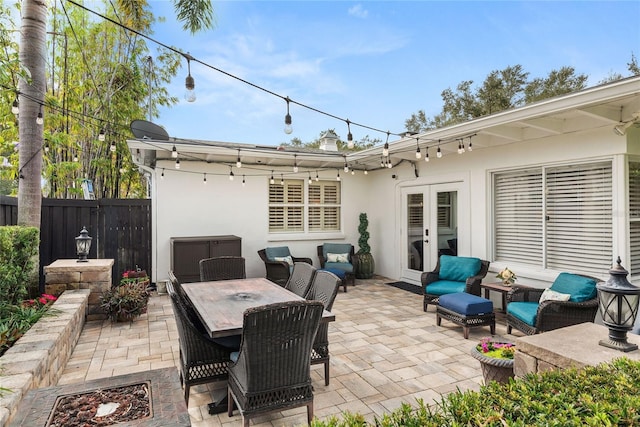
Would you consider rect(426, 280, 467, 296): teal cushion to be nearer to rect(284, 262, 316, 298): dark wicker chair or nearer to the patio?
the patio

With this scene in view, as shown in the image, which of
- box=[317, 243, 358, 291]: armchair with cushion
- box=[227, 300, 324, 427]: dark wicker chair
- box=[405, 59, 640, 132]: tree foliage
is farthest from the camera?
box=[405, 59, 640, 132]: tree foliage

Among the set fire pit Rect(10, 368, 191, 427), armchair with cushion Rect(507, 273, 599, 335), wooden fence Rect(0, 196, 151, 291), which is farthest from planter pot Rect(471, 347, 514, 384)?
wooden fence Rect(0, 196, 151, 291)

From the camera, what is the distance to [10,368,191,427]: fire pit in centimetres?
149

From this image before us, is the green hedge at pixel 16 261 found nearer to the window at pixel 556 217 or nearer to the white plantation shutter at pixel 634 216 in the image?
the window at pixel 556 217

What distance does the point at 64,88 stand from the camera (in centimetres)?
648

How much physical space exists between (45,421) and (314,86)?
11.2 meters

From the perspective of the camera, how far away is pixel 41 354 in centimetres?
247

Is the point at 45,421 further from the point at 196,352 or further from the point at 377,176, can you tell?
the point at 377,176

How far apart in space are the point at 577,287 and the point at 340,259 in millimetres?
4214

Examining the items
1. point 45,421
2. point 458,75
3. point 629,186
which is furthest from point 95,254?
point 458,75

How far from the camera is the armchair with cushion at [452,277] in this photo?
16.7 feet

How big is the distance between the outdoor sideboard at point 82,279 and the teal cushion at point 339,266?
3819mm

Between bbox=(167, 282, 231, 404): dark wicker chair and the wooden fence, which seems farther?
the wooden fence

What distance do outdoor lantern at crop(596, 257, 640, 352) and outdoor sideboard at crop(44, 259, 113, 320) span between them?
17.1 ft
